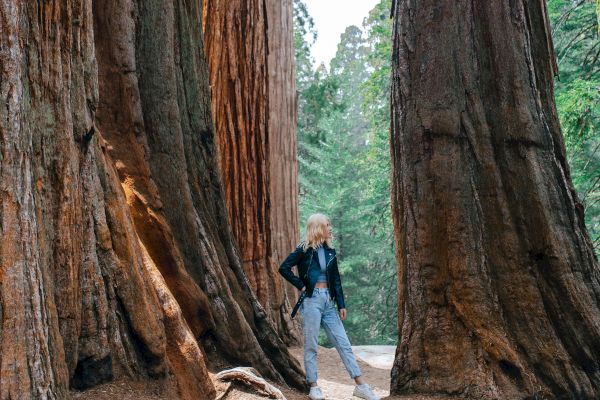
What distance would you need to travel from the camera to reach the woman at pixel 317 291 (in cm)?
643

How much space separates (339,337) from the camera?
21.1 feet

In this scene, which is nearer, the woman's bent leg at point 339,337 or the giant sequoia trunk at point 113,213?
the giant sequoia trunk at point 113,213

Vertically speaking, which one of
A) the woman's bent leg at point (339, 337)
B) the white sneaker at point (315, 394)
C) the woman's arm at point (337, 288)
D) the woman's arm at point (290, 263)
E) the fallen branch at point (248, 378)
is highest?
the woman's arm at point (290, 263)

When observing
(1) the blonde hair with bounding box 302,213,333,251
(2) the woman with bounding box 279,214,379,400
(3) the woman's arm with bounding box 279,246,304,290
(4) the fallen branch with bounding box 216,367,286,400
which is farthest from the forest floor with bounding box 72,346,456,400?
(1) the blonde hair with bounding box 302,213,333,251

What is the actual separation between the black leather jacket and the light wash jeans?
9cm

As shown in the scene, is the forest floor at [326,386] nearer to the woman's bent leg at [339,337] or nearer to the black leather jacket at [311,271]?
the woman's bent leg at [339,337]

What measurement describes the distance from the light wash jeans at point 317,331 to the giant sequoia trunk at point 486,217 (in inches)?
24.8

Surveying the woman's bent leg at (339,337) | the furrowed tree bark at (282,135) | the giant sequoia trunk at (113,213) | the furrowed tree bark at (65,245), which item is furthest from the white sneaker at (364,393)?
the furrowed tree bark at (282,135)

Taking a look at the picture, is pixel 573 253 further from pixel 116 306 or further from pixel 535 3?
pixel 116 306

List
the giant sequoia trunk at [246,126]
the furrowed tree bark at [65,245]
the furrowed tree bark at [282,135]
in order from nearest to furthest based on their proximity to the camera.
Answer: the furrowed tree bark at [65,245], the giant sequoia trunk at [246,126], the furrowed tree bark at [282,135]

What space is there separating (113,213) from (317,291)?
2618 mm

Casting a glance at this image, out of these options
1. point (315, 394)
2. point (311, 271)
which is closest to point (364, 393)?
point (315, 394)

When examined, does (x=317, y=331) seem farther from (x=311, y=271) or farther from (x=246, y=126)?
(x=246, y=126)

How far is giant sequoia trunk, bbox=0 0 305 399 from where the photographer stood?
317 cm
